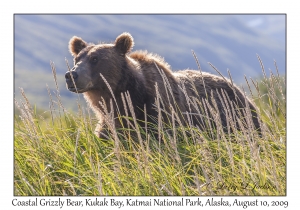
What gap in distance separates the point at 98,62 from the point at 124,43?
625 millimetres

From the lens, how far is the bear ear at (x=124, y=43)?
7.33 m

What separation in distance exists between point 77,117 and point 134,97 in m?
1.37

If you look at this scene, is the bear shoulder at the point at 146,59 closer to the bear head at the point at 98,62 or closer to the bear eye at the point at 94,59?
the bear head at the point at 98,62

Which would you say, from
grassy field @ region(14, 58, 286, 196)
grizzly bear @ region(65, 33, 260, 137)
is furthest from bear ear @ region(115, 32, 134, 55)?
grassy field @ region(14, 58, 286, 196)

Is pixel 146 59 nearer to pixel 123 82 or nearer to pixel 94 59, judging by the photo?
pixel 123 82

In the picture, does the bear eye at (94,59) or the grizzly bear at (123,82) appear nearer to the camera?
the grizzly bear at (123,82)

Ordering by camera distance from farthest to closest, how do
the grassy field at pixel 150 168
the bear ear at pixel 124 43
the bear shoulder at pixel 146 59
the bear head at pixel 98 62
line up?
the bear shoulder at pixel 146 59 → the bear ear at pixel 124 43 → the bear head at pixel 98 62 → the grassy field at pixel 150 168

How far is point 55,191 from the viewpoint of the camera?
426 centimetres

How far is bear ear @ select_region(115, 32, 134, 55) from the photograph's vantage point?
7.33m

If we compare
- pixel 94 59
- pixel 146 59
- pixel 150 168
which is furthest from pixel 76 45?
pixel 150 168

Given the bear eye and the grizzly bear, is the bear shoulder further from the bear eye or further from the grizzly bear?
the bear eye

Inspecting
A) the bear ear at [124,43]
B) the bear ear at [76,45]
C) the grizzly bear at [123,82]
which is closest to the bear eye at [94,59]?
the grizzly bear at [123,82]

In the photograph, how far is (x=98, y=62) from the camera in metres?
6.99
